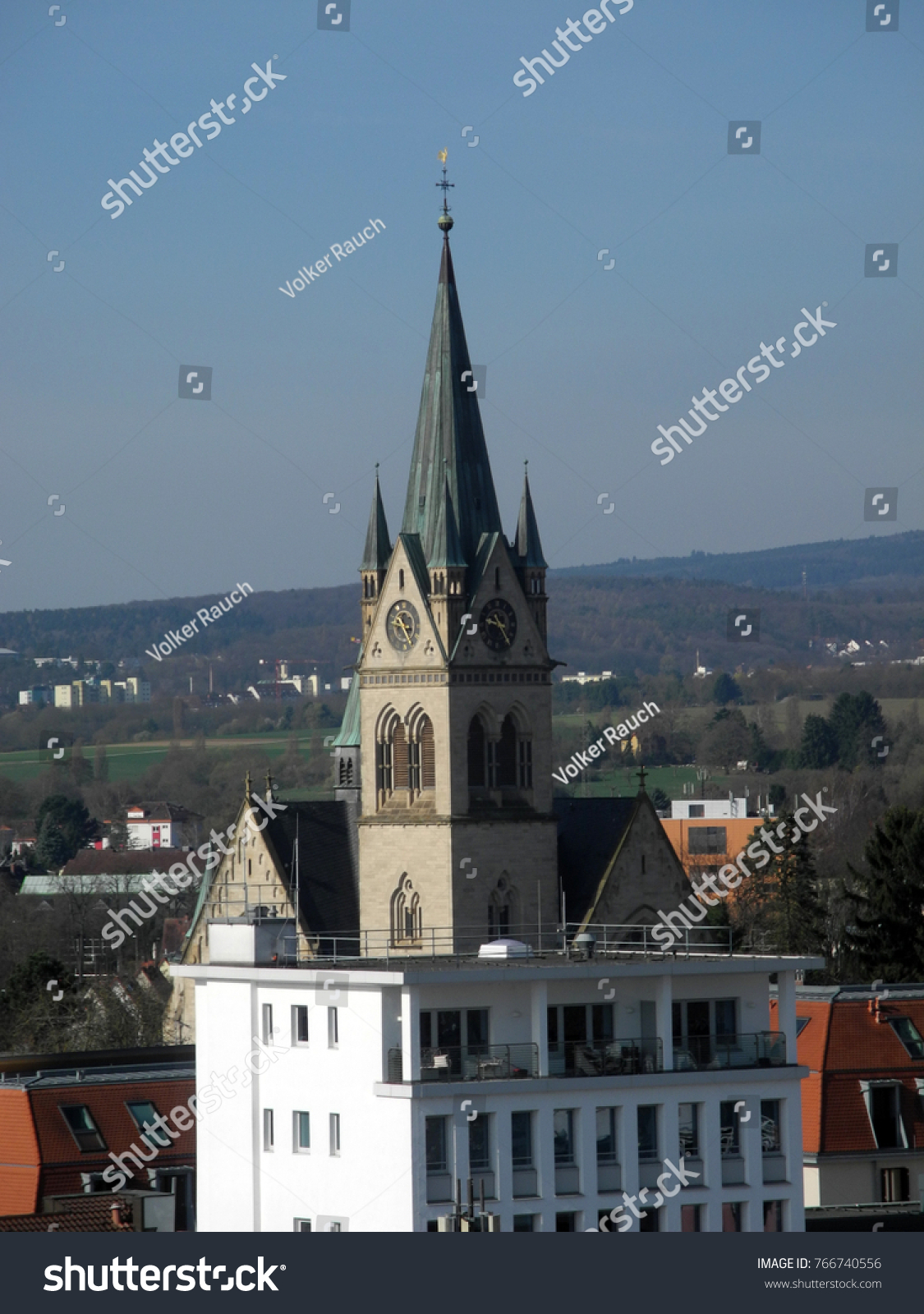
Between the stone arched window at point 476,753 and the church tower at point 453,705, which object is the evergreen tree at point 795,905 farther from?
the stone arched window at point 476,753

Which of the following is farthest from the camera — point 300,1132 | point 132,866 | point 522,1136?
point 132,866

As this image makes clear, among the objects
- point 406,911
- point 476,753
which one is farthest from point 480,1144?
point 476,753

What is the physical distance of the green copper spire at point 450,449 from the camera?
3452 inches

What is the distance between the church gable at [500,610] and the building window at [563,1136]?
3949cm

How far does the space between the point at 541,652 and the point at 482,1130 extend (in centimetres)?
4246

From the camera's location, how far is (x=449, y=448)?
8769 centimetres

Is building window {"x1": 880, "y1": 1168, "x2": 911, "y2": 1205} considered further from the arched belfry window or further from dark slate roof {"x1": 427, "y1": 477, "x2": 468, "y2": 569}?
dark slate roof {"x1": 427, "y1": 477, "x2": 468, "y2": 569}

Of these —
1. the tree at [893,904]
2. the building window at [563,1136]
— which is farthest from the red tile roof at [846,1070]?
the tree at [893,904]

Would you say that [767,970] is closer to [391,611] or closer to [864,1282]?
[864,1282]

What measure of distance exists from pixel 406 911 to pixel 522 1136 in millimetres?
39638

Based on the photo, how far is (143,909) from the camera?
150625 millimetres

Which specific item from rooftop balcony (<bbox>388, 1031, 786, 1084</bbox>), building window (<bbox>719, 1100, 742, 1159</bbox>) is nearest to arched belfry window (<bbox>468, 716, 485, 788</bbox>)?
rooftop balcony (<bbox>388, 1031, 786, 1084</bbox>)

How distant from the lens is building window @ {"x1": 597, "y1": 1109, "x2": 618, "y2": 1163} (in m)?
48.6

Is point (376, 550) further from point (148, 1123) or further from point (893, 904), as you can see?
point (148, 1123)
